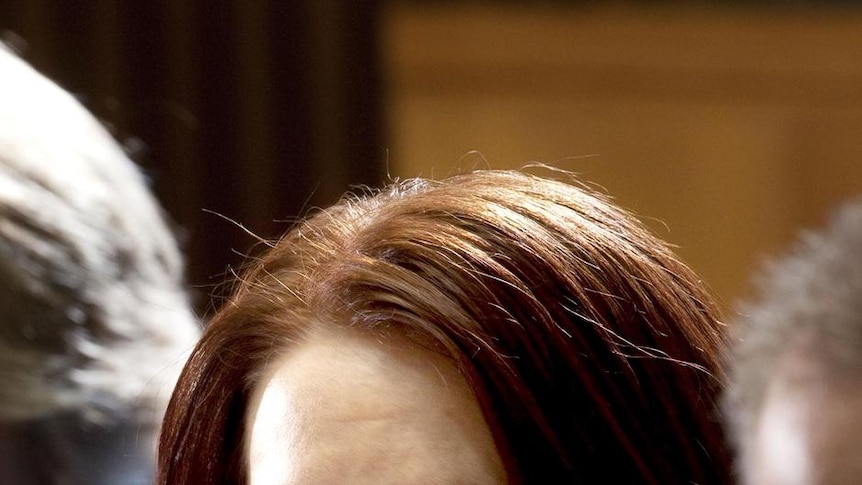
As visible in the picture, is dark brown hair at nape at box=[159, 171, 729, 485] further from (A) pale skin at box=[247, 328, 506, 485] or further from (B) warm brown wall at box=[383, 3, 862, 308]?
(B) warm brown wall at box=[383, 3, 862, 308]

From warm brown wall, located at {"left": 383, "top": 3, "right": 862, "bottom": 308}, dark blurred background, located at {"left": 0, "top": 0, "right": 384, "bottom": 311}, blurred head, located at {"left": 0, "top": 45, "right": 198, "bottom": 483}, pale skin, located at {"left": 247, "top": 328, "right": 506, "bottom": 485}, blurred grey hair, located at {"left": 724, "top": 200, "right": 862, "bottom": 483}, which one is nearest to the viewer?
blurred grey hair, located at {"left": 724, "top": 200, "right": 862, "bottom": 483}

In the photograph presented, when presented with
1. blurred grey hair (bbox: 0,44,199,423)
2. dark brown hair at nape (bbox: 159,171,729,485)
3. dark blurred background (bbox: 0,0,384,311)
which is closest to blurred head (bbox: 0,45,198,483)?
blurred grey hair (bbox: 0,44,199,423)

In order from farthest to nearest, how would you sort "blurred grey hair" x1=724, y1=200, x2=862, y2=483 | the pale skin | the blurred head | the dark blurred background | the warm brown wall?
the warm brown wall < the dark blurred background < the blurred head < the pale skin < "blurred grey hair" x1=724, y1=200, x2=862, y2=483

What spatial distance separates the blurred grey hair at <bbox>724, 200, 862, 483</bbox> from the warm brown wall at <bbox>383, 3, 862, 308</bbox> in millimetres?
1827

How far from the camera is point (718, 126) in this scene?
2148mm

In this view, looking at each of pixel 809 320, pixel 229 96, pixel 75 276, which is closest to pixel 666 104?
pixel 229 96

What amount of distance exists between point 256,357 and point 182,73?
1325 millimetres

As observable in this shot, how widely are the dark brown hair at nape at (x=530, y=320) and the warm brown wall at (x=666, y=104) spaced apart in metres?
1.47

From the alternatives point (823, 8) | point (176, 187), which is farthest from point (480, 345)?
point (823, 8)

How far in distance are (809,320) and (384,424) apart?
0.30 meters

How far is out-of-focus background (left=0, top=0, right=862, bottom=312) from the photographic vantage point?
1.81 metres

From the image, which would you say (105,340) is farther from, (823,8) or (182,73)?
(823,8)

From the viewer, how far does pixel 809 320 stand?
0.19 metres

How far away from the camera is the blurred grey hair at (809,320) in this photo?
0.19 metres
